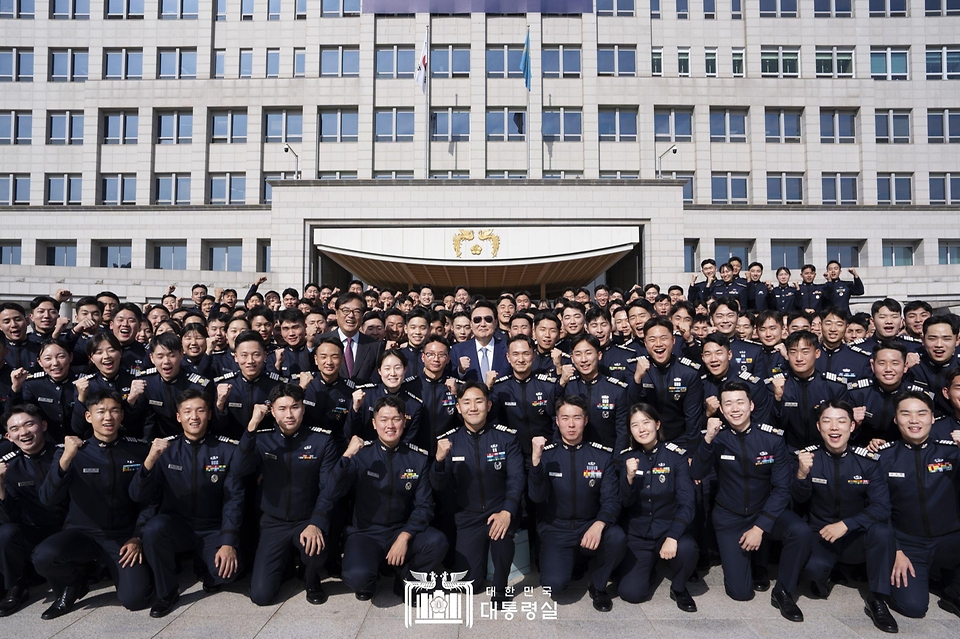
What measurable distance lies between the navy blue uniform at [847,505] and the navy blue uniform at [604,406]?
1.84m

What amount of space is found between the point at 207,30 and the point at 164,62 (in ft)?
10.3

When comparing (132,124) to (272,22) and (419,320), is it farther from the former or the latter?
(419,320)

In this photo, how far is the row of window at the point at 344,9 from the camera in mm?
32844

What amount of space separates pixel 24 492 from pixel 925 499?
8.61 meters

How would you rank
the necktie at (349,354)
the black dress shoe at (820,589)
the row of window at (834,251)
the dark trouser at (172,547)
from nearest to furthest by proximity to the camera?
the dark trouser at (172,547), the black dress shoe at (820,589), the necktie at (349,354), the row of window at (834,251)

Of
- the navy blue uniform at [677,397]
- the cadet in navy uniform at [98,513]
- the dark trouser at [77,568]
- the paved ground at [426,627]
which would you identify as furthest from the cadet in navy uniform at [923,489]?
→ the cadet in navy uniform at [98,513]

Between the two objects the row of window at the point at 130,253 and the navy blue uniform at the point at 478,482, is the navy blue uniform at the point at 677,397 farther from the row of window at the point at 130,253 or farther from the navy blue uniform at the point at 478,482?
the row of window at the point at 130,253

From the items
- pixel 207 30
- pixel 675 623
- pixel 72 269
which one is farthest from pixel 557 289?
pixel 675 623

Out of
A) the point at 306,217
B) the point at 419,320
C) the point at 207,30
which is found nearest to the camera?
the point at 419,320

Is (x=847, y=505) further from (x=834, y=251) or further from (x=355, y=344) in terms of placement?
(x=834, y=251)

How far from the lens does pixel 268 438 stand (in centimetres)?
610

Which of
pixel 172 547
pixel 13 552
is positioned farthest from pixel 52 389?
pixel 172 547

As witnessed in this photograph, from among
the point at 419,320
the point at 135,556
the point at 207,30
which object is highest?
the point at 207,30

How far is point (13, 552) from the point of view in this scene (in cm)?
541
